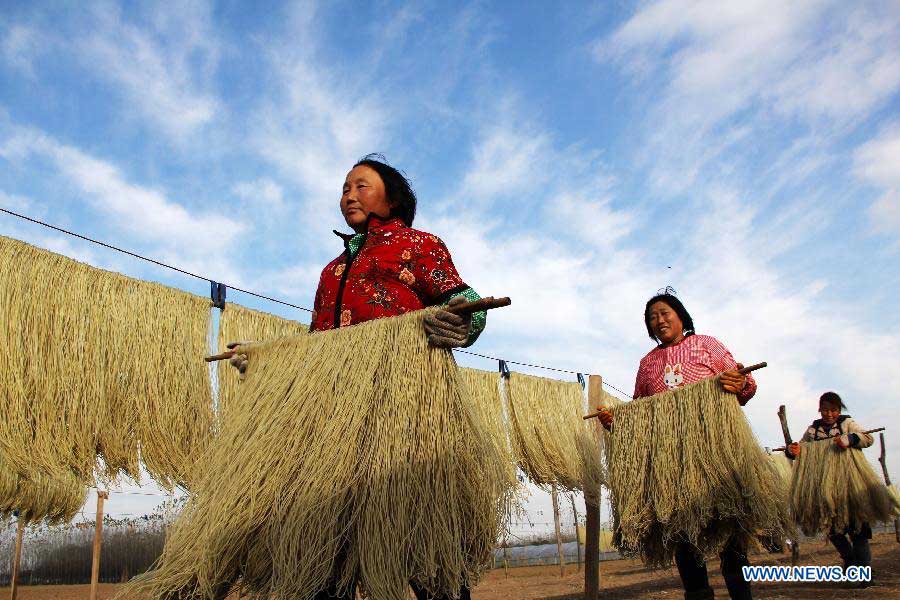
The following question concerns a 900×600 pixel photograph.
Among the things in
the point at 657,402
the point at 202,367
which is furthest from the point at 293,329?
the point at 657,402

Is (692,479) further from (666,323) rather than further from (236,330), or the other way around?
(236,330)

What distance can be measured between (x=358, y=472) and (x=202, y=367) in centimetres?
308

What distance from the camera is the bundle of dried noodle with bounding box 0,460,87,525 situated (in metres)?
3.29

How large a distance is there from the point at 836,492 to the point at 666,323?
10.8 ft

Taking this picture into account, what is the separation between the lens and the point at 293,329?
505 cm

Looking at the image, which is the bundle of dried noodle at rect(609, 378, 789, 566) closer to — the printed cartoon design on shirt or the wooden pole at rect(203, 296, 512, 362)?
the printed cartoon design on shirt

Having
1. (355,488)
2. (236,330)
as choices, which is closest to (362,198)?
(355,488)

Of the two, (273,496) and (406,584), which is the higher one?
(273,496)

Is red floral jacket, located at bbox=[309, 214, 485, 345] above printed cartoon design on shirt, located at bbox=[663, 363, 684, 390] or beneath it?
above

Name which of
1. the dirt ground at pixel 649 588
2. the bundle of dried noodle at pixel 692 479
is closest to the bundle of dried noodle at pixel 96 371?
the dirt ground at pixel 649 588

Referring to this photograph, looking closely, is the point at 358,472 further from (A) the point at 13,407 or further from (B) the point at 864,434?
(B) the point at 864,434

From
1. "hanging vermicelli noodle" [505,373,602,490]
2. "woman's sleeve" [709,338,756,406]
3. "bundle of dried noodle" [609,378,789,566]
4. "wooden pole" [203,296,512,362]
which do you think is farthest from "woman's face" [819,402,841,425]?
"wooden pole" [203,296,512,362]

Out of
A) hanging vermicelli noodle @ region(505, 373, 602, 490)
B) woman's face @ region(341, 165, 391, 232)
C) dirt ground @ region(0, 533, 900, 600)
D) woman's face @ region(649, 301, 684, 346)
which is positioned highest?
woman's face @ region(341, 165, 391, 232)

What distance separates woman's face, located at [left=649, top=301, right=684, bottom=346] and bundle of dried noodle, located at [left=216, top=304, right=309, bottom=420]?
7.28 feet
